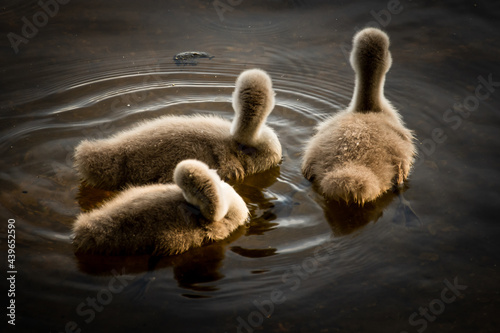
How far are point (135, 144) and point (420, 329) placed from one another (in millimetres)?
1909

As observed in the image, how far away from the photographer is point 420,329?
2703 millimetres

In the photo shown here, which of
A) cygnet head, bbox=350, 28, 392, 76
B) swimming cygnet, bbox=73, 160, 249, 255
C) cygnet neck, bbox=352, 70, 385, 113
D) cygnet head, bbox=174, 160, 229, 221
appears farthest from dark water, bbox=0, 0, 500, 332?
cygnet head, bbox=350, 28, 392, 76

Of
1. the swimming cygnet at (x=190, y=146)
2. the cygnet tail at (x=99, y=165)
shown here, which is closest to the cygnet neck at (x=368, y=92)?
the swimming cygnet at (x=190, y=146)

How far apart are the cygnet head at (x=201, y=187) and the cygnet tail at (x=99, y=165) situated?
620 millimetres

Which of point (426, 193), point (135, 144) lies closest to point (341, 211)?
point (426, 193)

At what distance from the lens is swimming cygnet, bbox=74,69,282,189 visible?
3496mm

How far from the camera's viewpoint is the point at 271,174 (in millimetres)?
3918

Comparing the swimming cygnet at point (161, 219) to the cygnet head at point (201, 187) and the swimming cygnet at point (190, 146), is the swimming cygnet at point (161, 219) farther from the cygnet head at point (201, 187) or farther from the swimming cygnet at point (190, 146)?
the swimming cygnet at point (190, 146)

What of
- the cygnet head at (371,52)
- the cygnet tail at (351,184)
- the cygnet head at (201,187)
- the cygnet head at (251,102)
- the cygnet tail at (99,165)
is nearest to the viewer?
the cygnet head at (201,187)

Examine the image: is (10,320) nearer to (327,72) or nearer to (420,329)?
(420,329)

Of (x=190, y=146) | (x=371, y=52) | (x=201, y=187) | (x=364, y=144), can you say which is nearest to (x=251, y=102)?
(x=190, y=146)

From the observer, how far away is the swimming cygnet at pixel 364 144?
3.43 m

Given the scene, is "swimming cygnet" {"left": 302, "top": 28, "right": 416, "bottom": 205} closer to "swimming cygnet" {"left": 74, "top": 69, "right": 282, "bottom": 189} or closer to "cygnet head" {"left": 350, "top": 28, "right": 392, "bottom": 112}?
"cygnet head" {"left": 350, "top": 28, "right": 392, "bottom": 112}

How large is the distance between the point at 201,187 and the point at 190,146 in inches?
26.0
